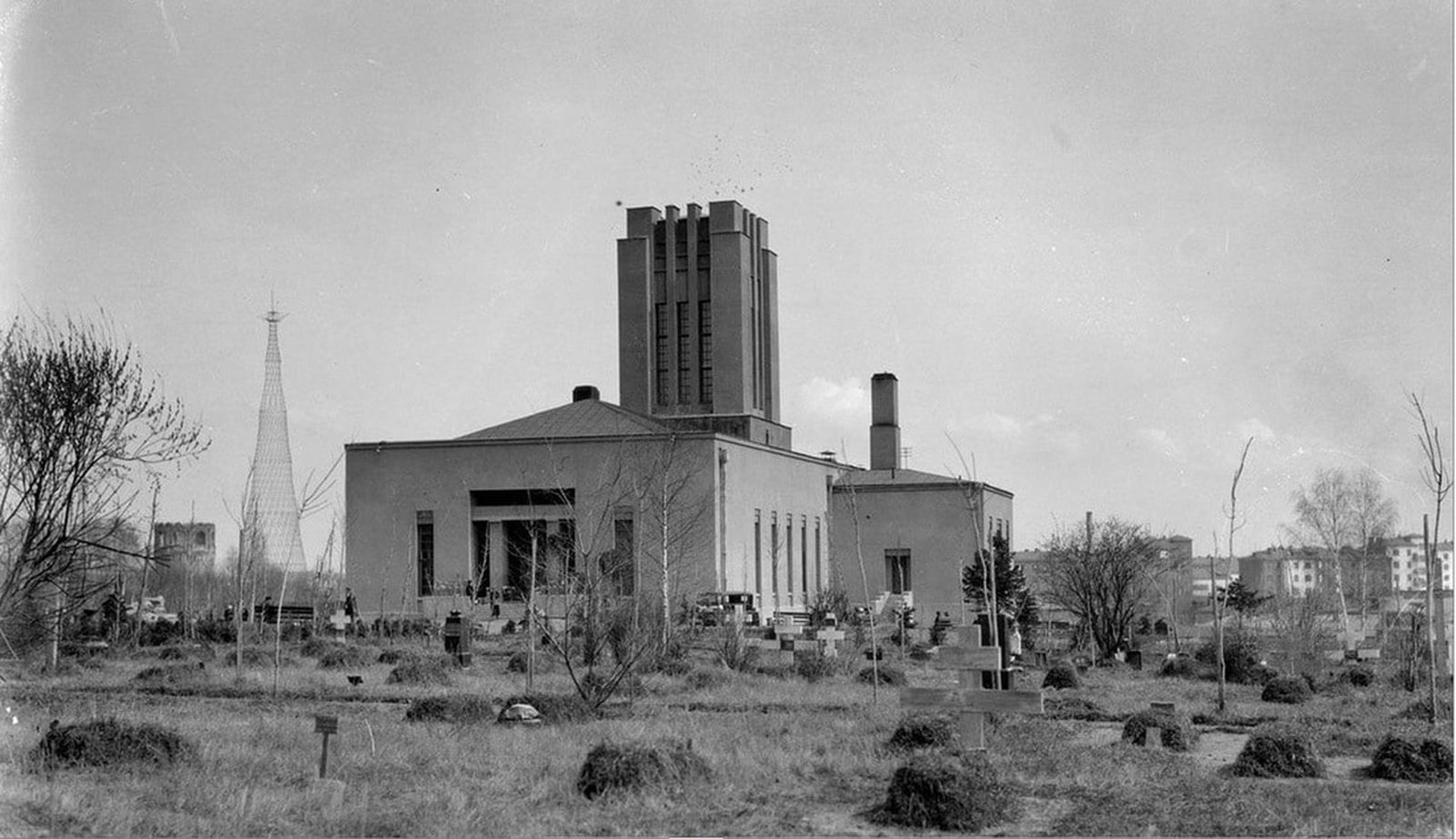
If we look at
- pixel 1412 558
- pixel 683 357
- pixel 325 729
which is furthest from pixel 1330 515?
pixel 325 729

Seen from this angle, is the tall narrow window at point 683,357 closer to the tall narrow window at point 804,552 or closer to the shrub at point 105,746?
the tall narrow window at point 804,552

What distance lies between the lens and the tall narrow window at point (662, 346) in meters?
74.6

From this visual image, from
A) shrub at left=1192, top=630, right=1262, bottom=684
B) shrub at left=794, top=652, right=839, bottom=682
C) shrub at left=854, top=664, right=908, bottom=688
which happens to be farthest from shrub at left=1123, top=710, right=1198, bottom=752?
shrub at left=794, top=652, right=839, bottom=682

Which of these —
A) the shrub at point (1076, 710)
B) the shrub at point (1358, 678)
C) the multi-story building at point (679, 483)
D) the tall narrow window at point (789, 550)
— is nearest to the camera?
the shrub at point (1076, 710)

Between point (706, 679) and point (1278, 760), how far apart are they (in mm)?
13499

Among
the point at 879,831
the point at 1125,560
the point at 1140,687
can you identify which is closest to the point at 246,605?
the point at 1125,560

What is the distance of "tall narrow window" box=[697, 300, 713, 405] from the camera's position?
242 feet

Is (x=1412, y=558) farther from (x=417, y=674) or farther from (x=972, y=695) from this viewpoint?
(x=972, y=695)

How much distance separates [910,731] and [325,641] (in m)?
24.4

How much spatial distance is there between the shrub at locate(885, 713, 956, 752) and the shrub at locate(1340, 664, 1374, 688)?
1421 cm

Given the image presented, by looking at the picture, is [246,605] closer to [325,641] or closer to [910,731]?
[325,641]

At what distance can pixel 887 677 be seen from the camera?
95.2 feet

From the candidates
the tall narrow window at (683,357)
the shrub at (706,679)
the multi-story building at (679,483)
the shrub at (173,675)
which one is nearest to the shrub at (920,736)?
the shrub at (706,679)

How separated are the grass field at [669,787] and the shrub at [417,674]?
3513mm
